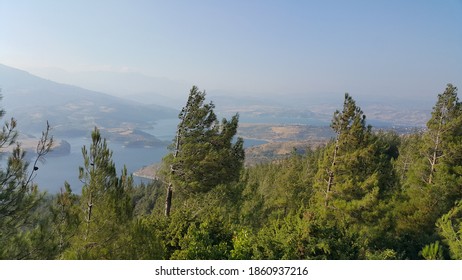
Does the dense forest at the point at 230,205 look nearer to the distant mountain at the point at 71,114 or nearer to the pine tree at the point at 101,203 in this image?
the pine tree at the point at 101,203

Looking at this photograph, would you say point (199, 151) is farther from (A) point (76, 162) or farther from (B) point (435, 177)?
(A) point (76, 162)

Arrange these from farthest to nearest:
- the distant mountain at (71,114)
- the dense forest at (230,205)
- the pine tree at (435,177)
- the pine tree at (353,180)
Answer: the distant mountain at (71,114)
the pine tree at (435,177)
the pine tree at (353,180)
the dense forest at (230,205)

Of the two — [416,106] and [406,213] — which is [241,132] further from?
[406,213]

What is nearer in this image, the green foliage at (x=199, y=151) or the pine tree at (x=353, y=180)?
the pine tree at (x=353, y=180)

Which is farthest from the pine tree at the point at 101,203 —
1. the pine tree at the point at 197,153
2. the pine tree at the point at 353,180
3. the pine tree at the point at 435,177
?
the pine tree at the point at 435,177

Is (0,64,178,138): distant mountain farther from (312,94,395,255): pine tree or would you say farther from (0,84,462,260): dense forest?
(312,94,395,255): pine tree

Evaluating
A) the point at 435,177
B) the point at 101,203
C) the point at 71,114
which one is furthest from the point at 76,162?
the point at 435,177

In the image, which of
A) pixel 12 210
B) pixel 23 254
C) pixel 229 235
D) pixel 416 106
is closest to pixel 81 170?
pixel 12 210

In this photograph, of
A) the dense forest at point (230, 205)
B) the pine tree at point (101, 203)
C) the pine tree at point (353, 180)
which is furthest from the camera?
the pine tree at point (353, 180)

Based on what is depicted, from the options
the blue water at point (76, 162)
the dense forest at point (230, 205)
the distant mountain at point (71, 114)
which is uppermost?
the dense forest at point (230, 205)
